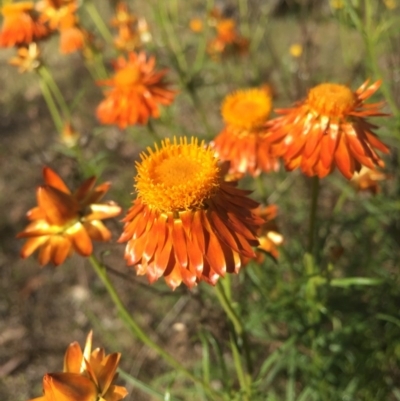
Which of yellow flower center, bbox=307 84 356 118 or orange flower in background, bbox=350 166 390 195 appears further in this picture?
orange flower in background, bbox=350 166 390 195

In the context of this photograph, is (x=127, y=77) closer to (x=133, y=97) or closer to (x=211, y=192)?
(x=133, y=97)

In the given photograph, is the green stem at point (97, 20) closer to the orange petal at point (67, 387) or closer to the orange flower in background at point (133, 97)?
the orange flower in background at point (133, 97)

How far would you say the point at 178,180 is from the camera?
46.3 inches

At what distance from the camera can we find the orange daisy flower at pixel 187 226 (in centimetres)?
113

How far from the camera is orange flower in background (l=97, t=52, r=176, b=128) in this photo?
2.26 meters

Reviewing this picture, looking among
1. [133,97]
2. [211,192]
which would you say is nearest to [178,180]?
[211,192]

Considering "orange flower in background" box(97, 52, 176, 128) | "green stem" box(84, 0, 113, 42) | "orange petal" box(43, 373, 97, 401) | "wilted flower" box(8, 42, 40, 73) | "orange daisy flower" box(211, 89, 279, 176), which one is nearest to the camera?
"orange petal" box(43, 373, 97, 401)

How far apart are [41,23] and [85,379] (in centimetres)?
208

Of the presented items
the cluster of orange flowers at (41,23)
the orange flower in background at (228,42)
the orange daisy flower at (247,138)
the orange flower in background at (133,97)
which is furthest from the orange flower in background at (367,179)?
the orange flower in background at (228,42)

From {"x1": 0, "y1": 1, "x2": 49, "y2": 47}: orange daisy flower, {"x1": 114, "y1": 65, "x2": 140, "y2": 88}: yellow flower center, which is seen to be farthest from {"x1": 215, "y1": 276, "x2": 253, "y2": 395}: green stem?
{"x1": 0, "y1": 1, "x2": 49, "y2": 47}: orange daisy flower

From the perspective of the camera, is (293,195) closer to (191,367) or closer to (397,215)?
(397,215)

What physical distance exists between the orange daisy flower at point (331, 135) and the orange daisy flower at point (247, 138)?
0.29 m

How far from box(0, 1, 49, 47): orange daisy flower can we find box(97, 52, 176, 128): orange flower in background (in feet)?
1.69

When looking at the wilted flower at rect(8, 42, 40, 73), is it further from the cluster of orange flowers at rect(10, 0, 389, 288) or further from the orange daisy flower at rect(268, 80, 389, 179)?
the orange daisy flower at rect(268, 80, 389, 179)
